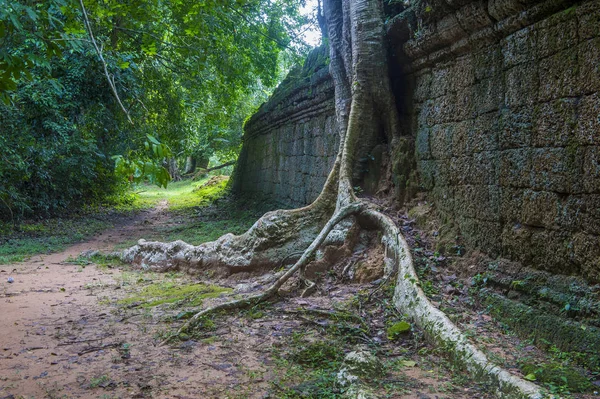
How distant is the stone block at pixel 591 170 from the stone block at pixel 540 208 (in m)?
0.28

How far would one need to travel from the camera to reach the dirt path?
2.80 m

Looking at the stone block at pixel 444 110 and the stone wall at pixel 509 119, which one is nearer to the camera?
the stone wall at pixel 509 119

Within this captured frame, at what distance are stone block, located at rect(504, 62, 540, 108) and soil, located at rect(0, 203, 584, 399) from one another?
Result: 1.62m

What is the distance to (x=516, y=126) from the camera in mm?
3684

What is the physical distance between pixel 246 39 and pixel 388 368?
9197 millimetres

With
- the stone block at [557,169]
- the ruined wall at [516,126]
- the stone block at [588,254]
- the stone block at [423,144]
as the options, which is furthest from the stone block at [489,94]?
the stone block at [588,254]

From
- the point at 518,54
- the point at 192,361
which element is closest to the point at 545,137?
the point at 518,54

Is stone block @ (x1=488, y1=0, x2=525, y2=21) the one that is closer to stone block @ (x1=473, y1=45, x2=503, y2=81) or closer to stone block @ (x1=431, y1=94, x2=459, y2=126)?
stone block @ (x1=473, y1=45, x2=503, y2=81)

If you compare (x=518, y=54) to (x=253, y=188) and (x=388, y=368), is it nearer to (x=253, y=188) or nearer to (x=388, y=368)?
(x=388, y=368)

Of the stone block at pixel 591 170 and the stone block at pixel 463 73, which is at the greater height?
the stone block at pixel 463 73

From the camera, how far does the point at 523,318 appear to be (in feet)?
10.8

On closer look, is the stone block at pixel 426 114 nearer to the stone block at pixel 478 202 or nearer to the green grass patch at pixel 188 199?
the stone block at pixel 478 202

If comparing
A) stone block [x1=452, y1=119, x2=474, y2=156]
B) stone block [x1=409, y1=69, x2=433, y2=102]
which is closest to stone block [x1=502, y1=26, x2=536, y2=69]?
stone block [x1=452, y1=119, x2=474, y2=156]

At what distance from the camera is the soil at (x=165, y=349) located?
280 cm
